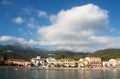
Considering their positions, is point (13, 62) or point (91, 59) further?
point (91, 59)

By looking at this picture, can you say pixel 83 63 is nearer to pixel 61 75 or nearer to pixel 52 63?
pixel 52 63

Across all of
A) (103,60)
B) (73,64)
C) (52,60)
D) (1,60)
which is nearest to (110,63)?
(103,60)

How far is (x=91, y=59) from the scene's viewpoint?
15862 cm

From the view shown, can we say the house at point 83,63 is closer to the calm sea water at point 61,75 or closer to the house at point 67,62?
the house at point 67,62

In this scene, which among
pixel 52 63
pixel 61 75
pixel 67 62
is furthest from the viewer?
pixel 52 63

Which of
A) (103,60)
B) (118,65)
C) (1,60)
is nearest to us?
(1,60)

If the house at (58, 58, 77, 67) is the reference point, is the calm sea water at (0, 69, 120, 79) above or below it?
below

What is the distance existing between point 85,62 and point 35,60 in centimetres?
3244

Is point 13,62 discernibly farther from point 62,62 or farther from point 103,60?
point 103,60

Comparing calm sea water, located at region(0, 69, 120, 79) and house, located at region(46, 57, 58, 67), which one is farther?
house, located at region(46, 57, 58, 67)

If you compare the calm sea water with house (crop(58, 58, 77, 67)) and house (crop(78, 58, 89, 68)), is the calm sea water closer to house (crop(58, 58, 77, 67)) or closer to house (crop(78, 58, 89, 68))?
house (crop(78, 58, 89, 68))

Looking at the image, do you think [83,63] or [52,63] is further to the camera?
[83,63]

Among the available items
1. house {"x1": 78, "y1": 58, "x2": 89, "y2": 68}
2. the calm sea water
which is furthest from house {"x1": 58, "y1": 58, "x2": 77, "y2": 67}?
the calm sea water

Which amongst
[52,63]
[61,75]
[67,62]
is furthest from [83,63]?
[61,75]
